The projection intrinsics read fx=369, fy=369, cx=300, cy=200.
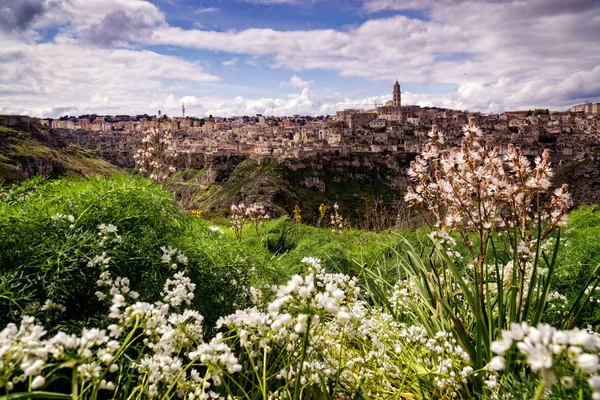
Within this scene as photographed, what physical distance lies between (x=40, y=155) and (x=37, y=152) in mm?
3588

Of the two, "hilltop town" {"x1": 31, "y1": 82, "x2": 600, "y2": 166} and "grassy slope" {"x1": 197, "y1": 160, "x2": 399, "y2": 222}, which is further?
"hilltop town" {"x1": 31, "y1": 82, "x2": 600, "y2": 166}

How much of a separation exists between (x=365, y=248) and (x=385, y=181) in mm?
100945

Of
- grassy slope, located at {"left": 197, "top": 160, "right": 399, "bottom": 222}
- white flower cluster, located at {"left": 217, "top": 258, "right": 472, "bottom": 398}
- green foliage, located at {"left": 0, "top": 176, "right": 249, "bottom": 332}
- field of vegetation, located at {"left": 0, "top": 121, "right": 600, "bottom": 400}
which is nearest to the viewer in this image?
white flower cluster, located at {"left": 217, "top": 258, "right": 472, "bottom": 398}

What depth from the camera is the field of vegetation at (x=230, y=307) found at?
6.04 feet

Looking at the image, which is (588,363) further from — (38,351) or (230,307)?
(230,307)

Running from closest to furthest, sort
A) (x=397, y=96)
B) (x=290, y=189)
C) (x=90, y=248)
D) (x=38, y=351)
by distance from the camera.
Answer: (x=38, y=351)
(x=90, y=248)
(x=290, y=189)
(x=397, y=96)

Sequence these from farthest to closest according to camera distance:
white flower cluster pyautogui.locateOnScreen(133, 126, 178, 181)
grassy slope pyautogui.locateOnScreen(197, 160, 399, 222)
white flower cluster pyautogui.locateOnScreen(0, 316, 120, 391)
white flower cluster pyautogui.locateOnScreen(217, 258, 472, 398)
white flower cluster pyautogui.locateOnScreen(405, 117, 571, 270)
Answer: grassy slope pyautogui.locateOnScreen(197, 160, 399, 222) → white flower cluster pyautogui.locateOnScreen(133, 126, 178, 181) → white flower cluster pyautogui.locateOnScreen(405, 117, 571, 270) → white flower cluster pyautogui.locateOnScreen(217, 258, 472, 398) → white flower cluster pyautogui.locateOnScreen(0, 316, 120, 391)

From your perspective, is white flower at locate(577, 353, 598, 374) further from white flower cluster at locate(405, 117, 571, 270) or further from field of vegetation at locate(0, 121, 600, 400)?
white flower cluster at locate(405, 117, 571, 270)

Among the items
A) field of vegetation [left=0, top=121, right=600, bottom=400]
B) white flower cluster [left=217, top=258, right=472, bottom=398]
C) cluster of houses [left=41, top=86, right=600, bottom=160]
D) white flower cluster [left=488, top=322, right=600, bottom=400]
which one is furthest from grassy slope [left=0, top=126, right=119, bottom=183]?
white flower cluster [left=488, top=322, right=600, bottom=400]

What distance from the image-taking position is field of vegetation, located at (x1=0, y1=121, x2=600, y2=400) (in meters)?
1.84

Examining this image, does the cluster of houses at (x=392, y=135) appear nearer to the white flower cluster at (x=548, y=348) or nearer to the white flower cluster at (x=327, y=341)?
the white flower cluster at (x=327, y=341)

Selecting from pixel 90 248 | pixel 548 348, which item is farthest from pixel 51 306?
pixel 548 348

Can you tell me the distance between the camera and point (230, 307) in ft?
10.3

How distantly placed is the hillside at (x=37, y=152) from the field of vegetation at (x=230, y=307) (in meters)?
92.3
